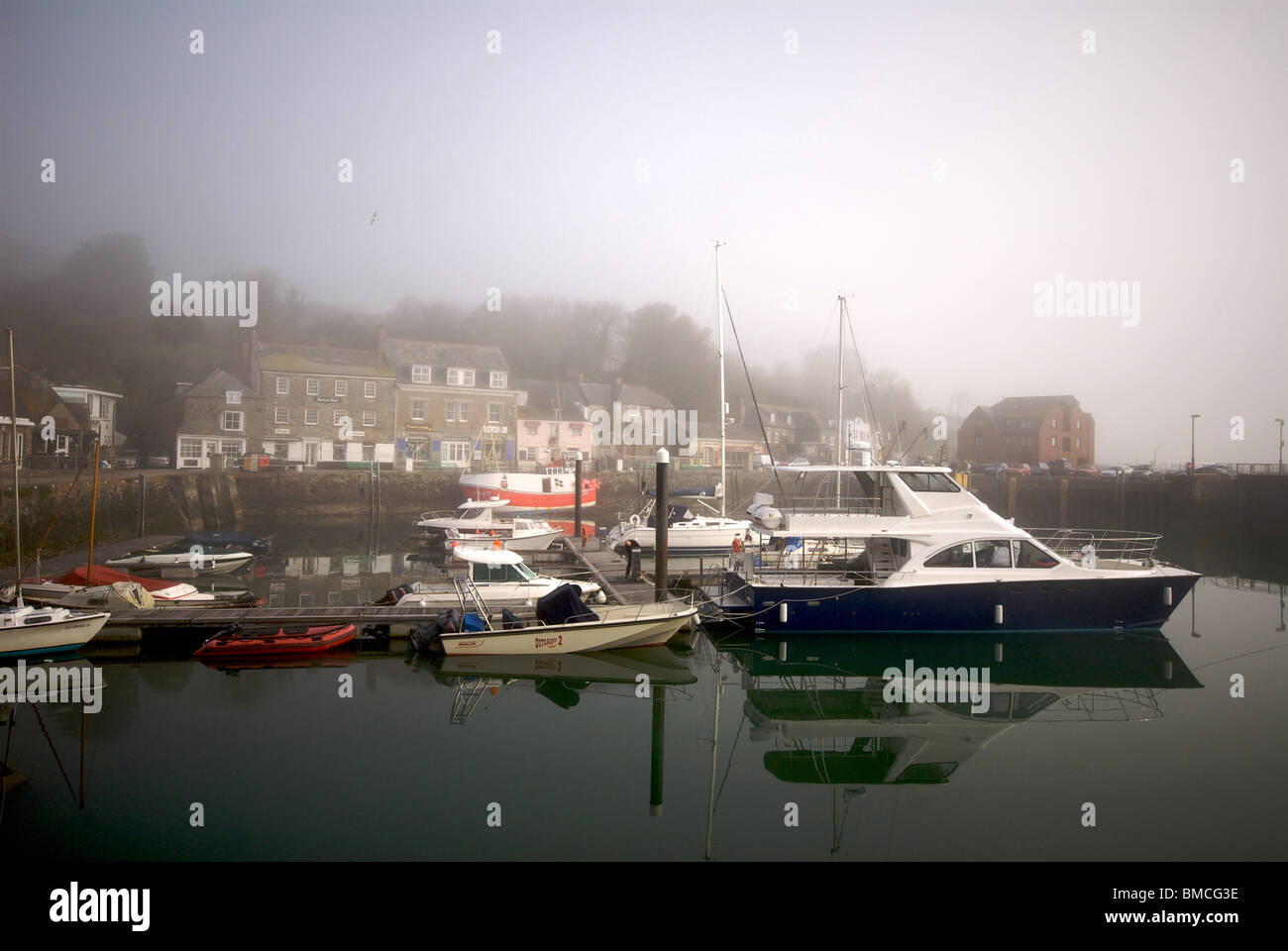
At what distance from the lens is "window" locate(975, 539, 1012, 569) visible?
17.0 m

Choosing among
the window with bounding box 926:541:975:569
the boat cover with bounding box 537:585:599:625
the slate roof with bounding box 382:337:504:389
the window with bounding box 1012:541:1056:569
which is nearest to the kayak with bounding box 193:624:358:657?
the boat cover with bounding box 537:585:599:625

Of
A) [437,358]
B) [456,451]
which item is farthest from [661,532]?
[437,358]

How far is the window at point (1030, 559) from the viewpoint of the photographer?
55.7 feet

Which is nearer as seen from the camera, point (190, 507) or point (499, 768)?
point (499, 768)

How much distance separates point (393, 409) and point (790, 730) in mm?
47810

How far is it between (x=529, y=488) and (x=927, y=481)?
101 ft

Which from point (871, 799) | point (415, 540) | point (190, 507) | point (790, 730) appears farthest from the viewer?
point (190, 507)

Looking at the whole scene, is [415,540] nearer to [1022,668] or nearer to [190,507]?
[190,507]

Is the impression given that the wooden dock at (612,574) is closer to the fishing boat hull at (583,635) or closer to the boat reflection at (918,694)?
the fishing boat hull at (583,635)

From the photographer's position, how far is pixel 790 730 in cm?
1288

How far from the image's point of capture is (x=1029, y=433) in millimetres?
71625

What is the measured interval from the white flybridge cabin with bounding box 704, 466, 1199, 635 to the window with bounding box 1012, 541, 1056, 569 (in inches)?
0.8

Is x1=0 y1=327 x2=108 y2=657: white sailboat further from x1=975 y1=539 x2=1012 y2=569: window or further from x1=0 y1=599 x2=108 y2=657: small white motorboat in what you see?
x1=975 y1=539 x2=1012 y2=569: window
